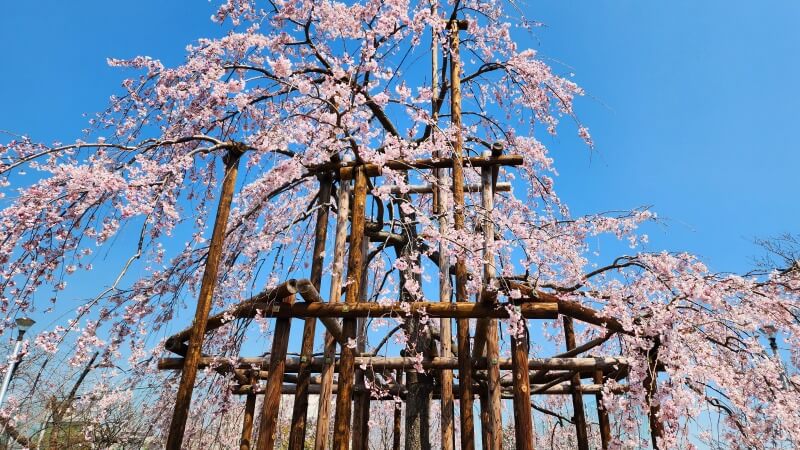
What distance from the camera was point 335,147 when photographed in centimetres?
548

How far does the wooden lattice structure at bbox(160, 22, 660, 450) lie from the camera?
14.0 feet

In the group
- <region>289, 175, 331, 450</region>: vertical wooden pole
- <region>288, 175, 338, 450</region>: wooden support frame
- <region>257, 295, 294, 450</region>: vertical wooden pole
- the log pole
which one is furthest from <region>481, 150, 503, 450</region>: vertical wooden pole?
<region>257, 295, 294, 450</region>: vertical wooden pole

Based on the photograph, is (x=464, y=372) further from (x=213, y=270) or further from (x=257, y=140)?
(x=257, y=140)

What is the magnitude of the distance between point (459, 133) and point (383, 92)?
133 centimetres

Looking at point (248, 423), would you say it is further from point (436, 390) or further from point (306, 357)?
point (436, 390)

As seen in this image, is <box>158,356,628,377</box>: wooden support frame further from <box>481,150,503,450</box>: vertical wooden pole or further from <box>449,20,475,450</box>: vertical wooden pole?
<box>481,150,503,450</box>: vertical wooden pole

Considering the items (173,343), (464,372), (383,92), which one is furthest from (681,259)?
(173,343)

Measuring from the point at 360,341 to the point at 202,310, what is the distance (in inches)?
103

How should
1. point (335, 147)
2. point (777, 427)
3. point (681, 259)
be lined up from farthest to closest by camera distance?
point (681, 259) < point (335, 147) < point (777, 427)

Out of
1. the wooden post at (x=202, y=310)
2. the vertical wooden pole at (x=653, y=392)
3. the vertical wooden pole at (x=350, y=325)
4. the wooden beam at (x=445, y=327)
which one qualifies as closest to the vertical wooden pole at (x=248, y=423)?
the wooden post at (x=202, y=310)

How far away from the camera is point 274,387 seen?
177 inches

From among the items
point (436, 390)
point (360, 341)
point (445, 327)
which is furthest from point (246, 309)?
point (436, 390)

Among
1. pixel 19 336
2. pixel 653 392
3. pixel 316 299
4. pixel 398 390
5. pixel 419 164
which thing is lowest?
pixel 653 392

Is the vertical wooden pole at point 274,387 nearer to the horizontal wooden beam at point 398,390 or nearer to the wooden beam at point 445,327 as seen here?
the wooden beam at point 445,327
